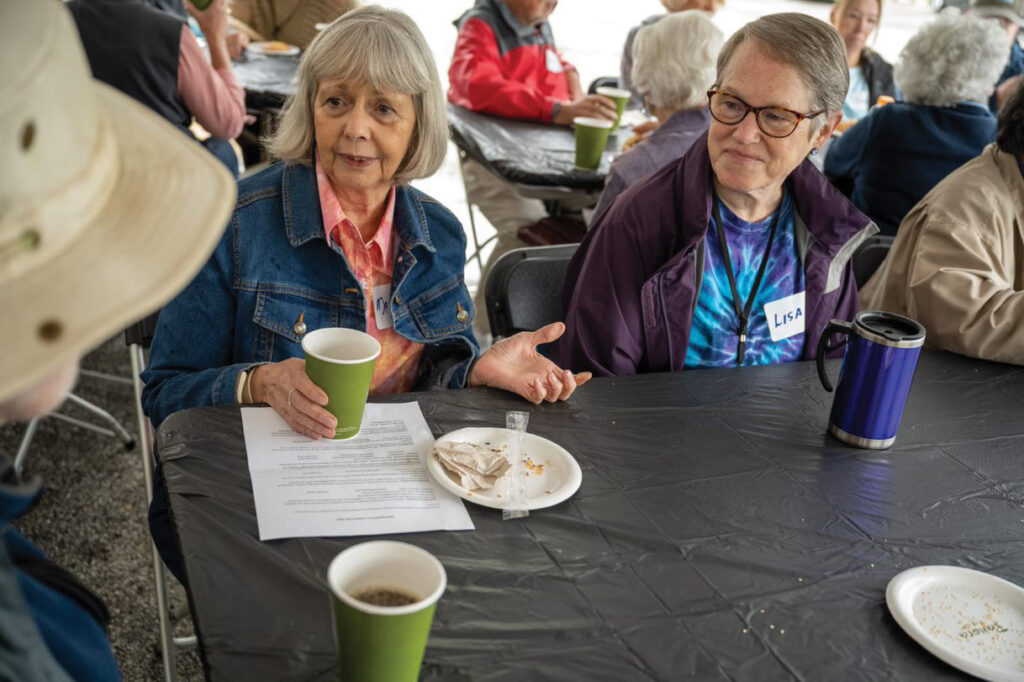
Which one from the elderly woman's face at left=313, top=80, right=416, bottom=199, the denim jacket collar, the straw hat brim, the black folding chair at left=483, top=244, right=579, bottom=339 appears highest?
the straw hat brim

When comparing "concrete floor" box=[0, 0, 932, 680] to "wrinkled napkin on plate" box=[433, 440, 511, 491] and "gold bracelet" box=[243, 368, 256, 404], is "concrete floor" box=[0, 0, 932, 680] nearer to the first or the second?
"gold bracelet" box=[243, 368, 256, 404]

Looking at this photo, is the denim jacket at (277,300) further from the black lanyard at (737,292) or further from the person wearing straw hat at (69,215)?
the person wearing straw hat at (69,215)

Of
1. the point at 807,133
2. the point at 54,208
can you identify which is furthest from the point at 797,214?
the point at 54,208

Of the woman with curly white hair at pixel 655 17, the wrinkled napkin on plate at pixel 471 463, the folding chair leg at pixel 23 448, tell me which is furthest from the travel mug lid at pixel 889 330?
the woman with curly white hair at pixel 655 17

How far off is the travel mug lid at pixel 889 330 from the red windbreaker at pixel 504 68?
2556mm

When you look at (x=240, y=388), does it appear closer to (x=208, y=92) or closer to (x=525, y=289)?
(x=525, y=289)

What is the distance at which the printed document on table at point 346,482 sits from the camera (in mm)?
1383

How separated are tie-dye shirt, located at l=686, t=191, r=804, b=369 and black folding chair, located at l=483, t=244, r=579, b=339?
15.4 inches

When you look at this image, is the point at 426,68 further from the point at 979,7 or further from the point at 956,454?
the point at 979,7

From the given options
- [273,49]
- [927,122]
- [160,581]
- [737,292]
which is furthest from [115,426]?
[927,122]

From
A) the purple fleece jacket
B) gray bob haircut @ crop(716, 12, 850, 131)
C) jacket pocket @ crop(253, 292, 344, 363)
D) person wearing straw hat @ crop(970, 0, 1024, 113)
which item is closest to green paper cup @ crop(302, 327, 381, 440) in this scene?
jacket pocket @ crop(253, 292, 344, 363)

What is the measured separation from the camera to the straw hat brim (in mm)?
674

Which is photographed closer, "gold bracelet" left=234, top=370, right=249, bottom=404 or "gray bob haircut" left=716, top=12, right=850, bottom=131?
"gold bracelet" left=234, top=370, right=249, bottom=404

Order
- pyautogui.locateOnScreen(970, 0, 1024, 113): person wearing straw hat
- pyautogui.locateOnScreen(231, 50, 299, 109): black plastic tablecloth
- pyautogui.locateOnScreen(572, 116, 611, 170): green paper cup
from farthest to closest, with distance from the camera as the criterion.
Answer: pyautogui.locateOnScreen(970, 0, 1024, 113): person wearing straw hat
pyautogui.locateOnScreen(231, 50, 299, 109): black plastic tablecloth
pyautogui.locateOnScreen(572, 116, 611, 170): green paper cup
